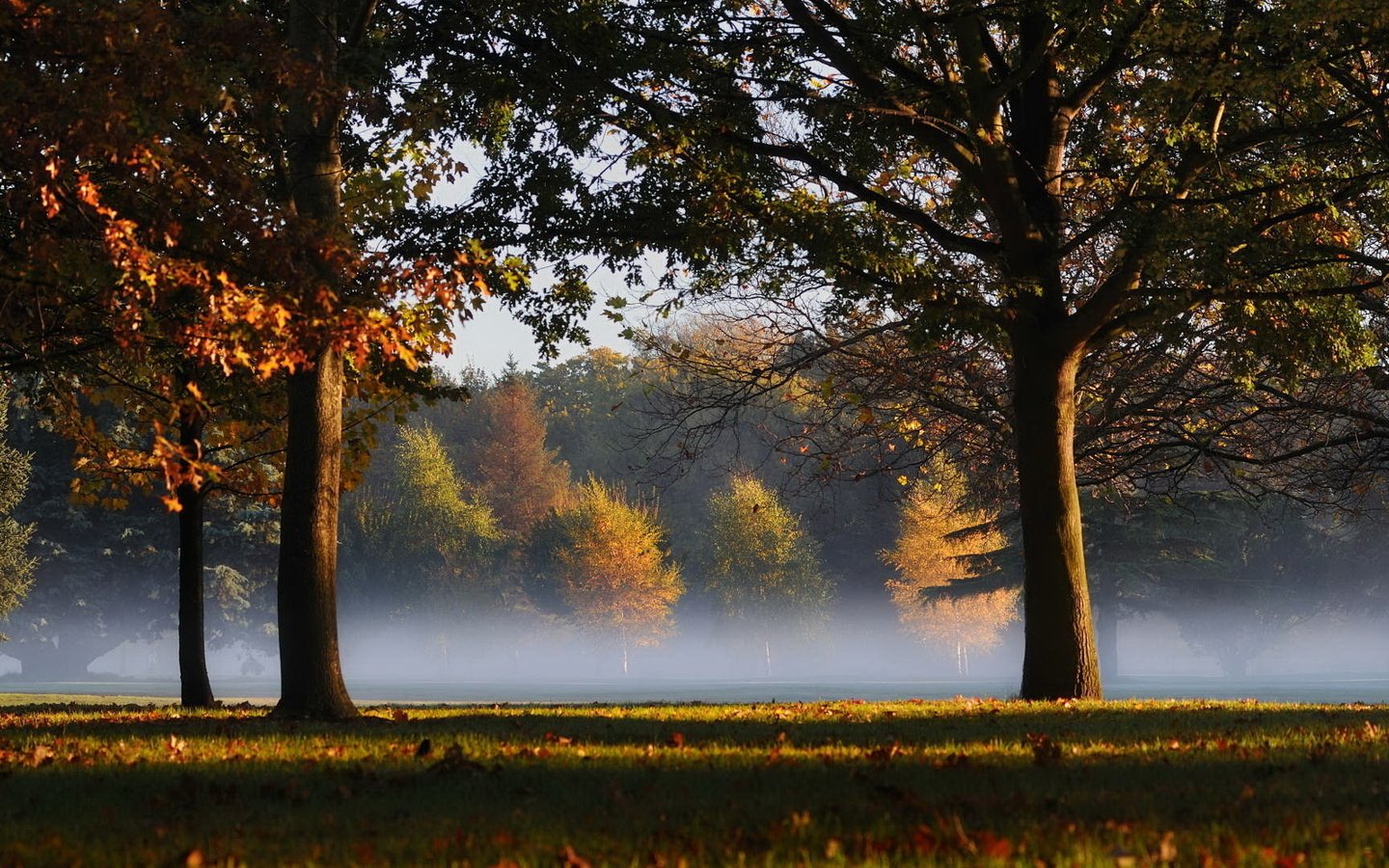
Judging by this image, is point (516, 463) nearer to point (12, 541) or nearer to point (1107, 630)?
point (1107, 630)

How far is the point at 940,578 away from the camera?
58.9 m

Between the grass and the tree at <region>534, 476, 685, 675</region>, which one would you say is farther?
the tree at <region>534, 476, 685, 675</region>

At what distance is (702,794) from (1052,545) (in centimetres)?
1030

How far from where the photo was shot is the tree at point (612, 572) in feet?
201

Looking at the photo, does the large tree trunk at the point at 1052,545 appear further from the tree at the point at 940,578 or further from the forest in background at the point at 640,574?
the tree at the point at 940,578

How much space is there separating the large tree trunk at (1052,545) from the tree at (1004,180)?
Answer: 25mm

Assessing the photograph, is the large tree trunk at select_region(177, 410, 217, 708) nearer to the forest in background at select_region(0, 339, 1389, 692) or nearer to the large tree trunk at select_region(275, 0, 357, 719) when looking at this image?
the large tree trunk at select_region(275, 0, 357, 719)

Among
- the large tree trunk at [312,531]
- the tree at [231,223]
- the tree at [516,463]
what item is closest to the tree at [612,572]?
the tree at [516,463]

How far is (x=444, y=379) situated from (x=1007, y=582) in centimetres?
5206

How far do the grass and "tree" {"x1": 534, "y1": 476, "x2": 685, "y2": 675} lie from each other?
165 feet

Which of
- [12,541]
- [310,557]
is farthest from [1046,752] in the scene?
[12,541]

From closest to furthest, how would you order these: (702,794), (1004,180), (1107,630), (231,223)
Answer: (702,794) → (231,223) → (1004,180) → (1107,630)

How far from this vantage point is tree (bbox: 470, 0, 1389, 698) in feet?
48.6

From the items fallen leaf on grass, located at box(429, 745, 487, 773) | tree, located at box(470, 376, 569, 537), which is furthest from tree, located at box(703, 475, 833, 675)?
fallen leaf on grass, located at box(429, 745, 487, 773)
